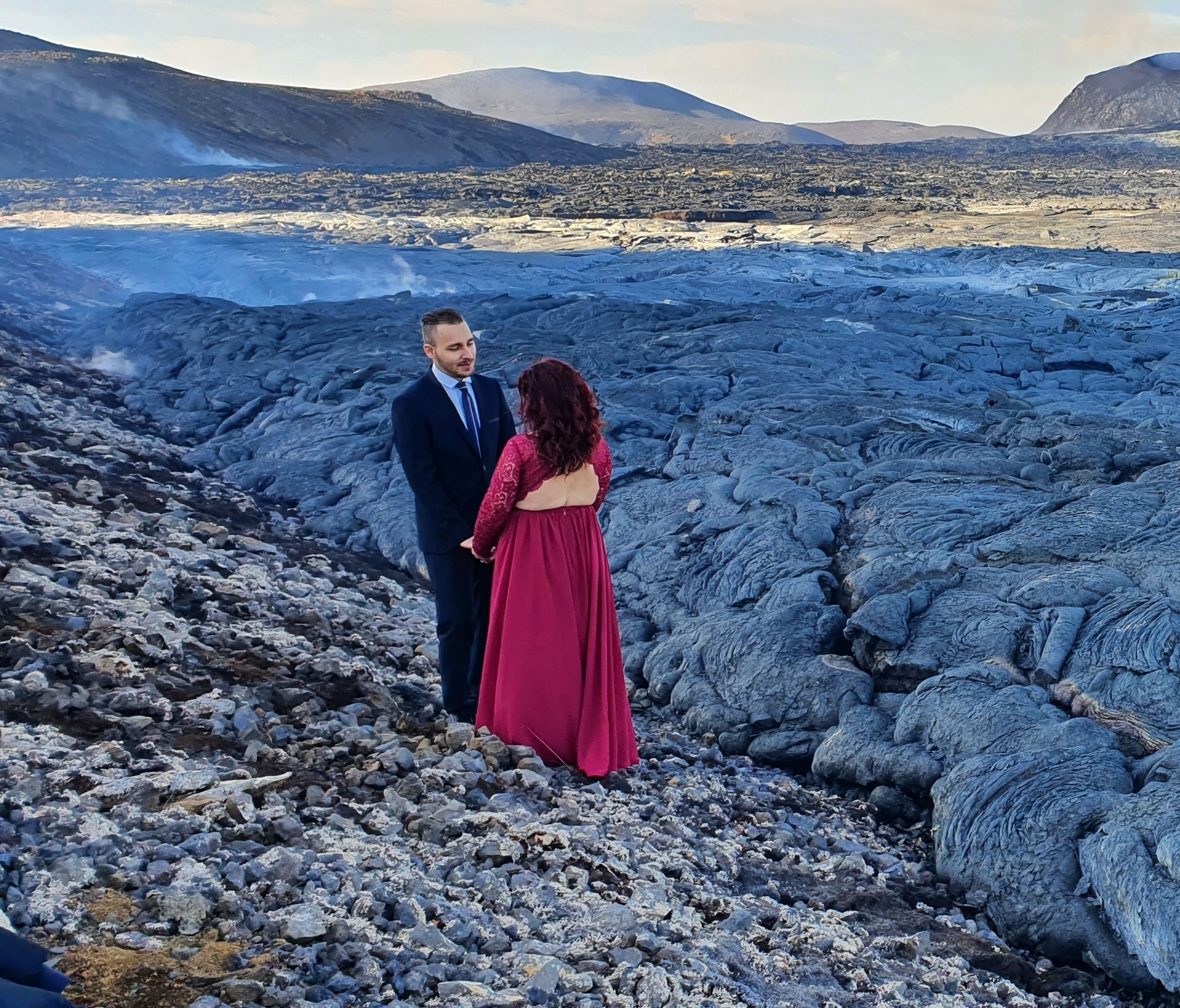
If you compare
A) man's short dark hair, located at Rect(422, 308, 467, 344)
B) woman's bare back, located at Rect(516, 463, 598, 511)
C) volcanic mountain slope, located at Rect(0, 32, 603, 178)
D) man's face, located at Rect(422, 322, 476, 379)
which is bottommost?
woman's bare back, located at Rect(516, 463, 598, 511)

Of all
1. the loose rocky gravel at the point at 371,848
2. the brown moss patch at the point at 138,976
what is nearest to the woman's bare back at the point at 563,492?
the loose rocky gravel at the point at 371,848

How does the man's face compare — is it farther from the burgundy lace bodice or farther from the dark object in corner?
the dark object in corner

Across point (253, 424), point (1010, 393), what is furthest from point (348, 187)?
point (1010, 393)

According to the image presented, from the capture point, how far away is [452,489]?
4477mm

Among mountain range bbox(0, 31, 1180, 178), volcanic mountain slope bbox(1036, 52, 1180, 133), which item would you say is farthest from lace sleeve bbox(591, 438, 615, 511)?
volcanic mountain slope bbox(1036, 52, 1180, 133)

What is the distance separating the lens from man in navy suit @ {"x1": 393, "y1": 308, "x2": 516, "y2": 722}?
4.33m

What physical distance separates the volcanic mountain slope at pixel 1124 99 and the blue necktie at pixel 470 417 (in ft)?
288

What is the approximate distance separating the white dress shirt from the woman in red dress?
15.3 inches

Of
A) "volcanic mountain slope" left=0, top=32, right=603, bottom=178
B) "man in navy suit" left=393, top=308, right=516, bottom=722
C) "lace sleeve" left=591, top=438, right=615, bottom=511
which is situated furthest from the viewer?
"volcanic mountain slope" left=0, top=32, right=603, bottom=178

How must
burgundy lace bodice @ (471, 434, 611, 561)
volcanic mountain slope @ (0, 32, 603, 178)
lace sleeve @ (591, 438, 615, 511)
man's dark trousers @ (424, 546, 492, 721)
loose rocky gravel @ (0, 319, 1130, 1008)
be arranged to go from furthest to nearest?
volcanic mountain slope @ (0, 32, 603, 178), man's dark trousers @ (424, 546, 492, 721), lace sleeve @ (591, 438, 615, 511), burgundy lace bodice @ (471, 434, 611, 561), loose rocky gravel @ (0, 319, 1130, 1008)

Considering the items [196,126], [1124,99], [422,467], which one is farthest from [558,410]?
[1124,99]

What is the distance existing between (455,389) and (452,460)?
274mm

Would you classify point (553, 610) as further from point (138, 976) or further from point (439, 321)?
point (138, 976)

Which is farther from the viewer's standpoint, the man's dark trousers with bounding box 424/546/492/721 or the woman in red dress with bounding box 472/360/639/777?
the man's dark trousers with bounding box 424/546/492/721
